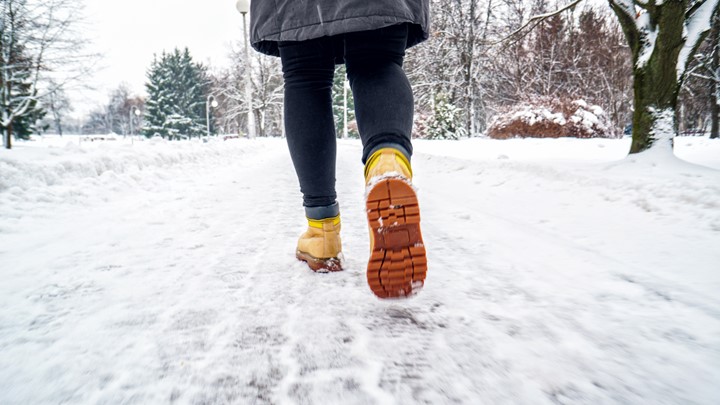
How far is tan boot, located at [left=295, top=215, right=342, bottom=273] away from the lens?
1196mm

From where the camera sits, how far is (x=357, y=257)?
1.39 metres

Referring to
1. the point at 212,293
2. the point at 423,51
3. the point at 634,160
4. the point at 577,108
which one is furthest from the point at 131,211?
the point at 423,51

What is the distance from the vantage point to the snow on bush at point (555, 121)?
37.1 feet

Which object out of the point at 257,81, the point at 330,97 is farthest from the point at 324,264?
the point at 257,81

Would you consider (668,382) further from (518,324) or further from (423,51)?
(423,51)

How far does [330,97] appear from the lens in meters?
1.24

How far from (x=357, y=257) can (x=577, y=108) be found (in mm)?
12536

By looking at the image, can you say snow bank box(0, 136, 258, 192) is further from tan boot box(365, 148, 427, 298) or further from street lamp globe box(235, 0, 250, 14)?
street lamp globe box(235, 0, 250, 14)

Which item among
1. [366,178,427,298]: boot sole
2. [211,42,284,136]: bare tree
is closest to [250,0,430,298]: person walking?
[366,178,427,298]: boot sole

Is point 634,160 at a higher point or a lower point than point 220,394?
higher

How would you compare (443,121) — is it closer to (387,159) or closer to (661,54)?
(661,54)

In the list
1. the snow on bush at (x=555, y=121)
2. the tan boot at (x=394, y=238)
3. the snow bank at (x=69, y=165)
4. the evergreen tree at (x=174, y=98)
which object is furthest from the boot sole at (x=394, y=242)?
the evergreen tree at (x=174, y=98)

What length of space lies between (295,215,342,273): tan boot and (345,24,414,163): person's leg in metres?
0.27

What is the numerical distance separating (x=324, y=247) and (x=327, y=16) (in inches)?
25.9
